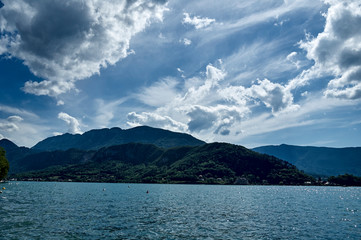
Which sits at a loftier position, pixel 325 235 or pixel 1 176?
pixel 1 176

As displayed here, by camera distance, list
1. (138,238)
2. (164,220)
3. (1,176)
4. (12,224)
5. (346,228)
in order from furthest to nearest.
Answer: (1,176) → (164,220) → (346,228) → (12,224) → (138,238)

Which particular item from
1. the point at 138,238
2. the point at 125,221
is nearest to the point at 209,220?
the point at 125,221

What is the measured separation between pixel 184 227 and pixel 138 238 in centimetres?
1327

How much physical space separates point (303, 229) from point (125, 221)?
39.0 m

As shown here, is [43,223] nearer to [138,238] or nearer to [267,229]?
[138,238]

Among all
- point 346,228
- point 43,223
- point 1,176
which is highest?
point 1,176

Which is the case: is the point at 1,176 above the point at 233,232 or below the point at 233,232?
above

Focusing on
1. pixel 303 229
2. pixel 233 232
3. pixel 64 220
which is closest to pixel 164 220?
pixel 233 232

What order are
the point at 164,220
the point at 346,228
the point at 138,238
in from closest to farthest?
the point at 138,238, the point at 346,228, the point at 164,220

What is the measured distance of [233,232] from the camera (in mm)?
48875

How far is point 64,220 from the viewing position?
189 ft

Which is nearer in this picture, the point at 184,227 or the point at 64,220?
the point at 184,227

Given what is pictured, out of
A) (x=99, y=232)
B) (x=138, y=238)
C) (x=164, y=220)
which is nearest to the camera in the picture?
(x=138, y=238)

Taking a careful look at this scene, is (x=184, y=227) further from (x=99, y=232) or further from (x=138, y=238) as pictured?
(x=99, y=232)
